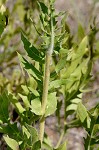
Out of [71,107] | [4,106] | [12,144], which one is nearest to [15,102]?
[4,106]

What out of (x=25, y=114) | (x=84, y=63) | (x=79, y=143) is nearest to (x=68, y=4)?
(x=79, y=143)

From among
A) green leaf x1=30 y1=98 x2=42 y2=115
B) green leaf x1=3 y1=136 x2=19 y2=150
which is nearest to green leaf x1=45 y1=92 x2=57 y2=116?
green leaf x1=30 y1=98 x2=42 y2=115

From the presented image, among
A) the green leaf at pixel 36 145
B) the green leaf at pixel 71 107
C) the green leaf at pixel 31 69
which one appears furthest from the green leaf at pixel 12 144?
the green leaf at pixel 71 107

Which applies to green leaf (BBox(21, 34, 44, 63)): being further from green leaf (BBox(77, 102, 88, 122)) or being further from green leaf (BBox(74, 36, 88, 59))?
green leaf (BBox(74, 36, 88, 59))

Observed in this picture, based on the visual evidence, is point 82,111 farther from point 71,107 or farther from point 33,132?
point 71,107

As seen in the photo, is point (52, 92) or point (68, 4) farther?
point (68, 4)

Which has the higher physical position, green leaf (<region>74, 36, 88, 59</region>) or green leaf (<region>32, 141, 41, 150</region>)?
green leaf (<region>74, 36, 88, 59</region>)

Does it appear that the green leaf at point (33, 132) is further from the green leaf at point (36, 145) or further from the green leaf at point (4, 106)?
the green leaf at point (4, 106)

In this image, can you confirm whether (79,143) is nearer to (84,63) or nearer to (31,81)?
(84,63)
